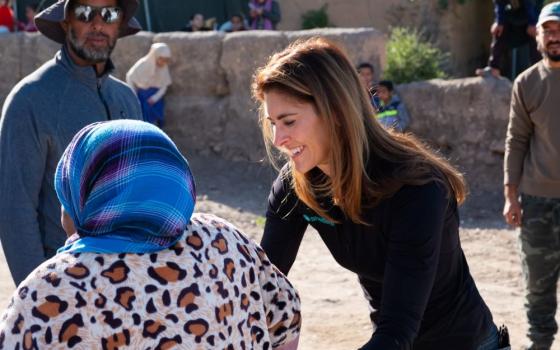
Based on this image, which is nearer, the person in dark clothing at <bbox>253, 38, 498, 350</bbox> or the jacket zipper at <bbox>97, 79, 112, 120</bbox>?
the person in dark clothing at <bbox>253, 38, 498, 350</bbox>

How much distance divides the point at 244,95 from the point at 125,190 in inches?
330

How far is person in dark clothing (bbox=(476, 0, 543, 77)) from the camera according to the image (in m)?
10.4

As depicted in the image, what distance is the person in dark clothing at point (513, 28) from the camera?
1038 cm

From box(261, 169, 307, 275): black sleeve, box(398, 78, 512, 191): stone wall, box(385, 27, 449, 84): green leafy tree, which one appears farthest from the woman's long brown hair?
box(385, 27, 449, 84): green leafy tree

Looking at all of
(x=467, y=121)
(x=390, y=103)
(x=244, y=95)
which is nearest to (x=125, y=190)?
(x=390, y=103)

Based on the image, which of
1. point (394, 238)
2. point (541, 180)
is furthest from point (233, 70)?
point (394, 238)

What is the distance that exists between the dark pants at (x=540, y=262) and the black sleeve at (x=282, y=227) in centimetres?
250

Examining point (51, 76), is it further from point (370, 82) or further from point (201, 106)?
point (201, 106)

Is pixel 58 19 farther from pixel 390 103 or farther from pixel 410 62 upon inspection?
pixel 410 62

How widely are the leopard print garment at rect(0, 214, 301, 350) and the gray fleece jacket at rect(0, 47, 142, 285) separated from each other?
1320mm

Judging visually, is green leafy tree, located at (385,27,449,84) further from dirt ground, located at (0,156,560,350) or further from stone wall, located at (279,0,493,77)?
stone wall, located at (279,0,493,77)

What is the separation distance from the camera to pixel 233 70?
33.8ft

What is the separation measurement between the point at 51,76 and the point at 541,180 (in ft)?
8.87

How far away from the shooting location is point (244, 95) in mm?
10242
